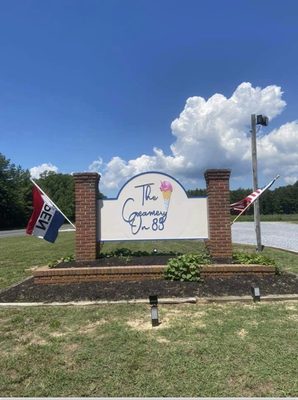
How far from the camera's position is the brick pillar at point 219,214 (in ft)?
27.6

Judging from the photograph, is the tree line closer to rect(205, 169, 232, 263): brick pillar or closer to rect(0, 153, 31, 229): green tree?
rect(0, 153, 31, 229): green tree

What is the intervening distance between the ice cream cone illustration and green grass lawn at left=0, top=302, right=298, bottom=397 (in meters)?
3.24

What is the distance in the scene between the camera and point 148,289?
21.6 feet

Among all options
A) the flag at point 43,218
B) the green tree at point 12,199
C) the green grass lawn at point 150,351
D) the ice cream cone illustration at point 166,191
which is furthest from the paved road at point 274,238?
the green tree at point 12,199

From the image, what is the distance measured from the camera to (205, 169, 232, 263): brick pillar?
8.42m

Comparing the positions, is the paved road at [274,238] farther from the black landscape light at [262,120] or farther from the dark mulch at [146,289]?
the dark mulch at [146,289]

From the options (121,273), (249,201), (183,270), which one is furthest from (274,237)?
(121,273)

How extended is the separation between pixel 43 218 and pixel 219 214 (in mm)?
3899

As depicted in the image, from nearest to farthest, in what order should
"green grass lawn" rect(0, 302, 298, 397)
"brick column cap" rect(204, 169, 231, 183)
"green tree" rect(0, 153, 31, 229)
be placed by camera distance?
"green grass lawn" rect(0, 302, 298, 397), "brick column cap" rect(204, 169, 231, 183), "green tree" rect(0, 153, 31, 229)

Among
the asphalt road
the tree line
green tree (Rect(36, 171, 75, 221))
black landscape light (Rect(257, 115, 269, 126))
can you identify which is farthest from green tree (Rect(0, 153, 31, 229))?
black landscape light (Rect(257, 115, 269, 126))

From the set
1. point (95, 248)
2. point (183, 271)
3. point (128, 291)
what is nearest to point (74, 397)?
point (128, 291)

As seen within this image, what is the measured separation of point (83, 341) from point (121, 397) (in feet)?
4.66

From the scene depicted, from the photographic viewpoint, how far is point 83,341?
443 centimetres

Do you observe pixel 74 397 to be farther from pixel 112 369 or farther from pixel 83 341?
pixel 83 341
